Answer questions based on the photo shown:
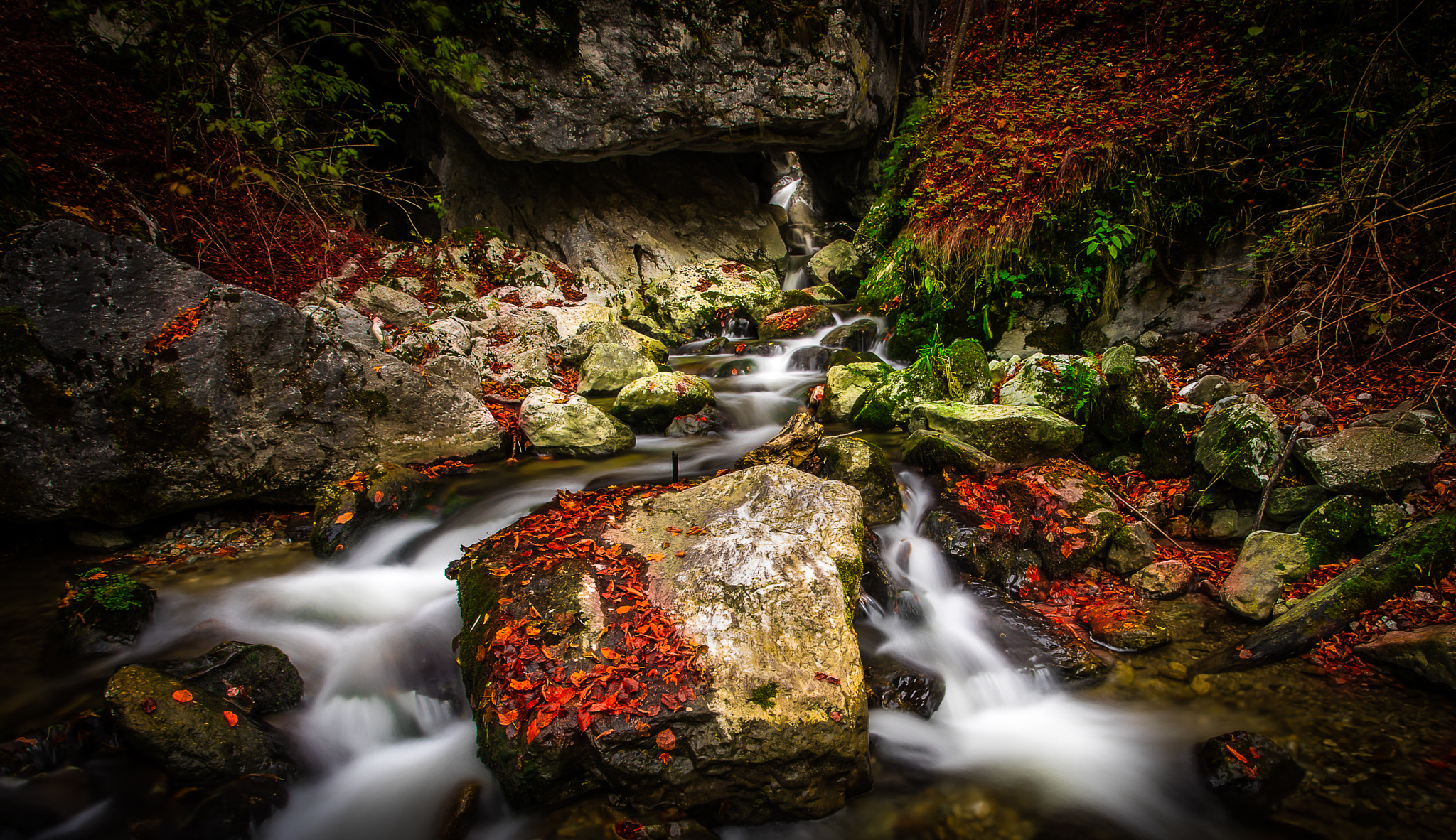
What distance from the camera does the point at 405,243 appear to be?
997 cm

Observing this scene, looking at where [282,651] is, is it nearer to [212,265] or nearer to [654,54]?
[212,265]

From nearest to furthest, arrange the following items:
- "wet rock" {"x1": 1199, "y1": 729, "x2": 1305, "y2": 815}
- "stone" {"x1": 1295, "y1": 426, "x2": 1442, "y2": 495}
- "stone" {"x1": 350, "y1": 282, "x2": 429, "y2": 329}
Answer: "wet rock" {"x1": 1199, "y1": 729, "x2": 1305, "y2": 815} < "stone" {"x1": 1295, "y1": 426, "x2": 1442, "y2": 495} < "stone" {"x1": 350, "y1": 282, "x2": 429, "y2": 329}

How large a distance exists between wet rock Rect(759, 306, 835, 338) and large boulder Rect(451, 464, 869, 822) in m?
7.26

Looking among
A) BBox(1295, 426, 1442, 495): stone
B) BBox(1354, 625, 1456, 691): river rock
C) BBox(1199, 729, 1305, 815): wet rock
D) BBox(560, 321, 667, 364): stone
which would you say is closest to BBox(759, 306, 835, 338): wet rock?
BBox(560, 321, 667, 364): stone

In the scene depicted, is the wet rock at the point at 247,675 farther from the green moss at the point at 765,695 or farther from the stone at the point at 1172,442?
the stone at the point at 1172,442

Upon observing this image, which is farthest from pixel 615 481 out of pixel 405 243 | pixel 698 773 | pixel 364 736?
pixel 405 243

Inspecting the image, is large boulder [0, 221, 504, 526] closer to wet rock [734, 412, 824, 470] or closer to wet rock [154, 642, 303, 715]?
wet rock [154, 642, 303, 715]

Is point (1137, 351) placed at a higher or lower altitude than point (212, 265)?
lower

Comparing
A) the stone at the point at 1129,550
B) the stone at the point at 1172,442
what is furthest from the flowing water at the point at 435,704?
the stone at the point at 1172,442

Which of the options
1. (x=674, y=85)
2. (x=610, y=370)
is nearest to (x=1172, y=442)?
(x=610, y=370)

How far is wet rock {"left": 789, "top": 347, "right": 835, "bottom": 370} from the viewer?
8.66 metres

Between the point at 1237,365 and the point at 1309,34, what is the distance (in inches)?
176

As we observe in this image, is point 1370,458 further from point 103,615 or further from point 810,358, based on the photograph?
point 103,615

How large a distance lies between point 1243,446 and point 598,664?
525cm
